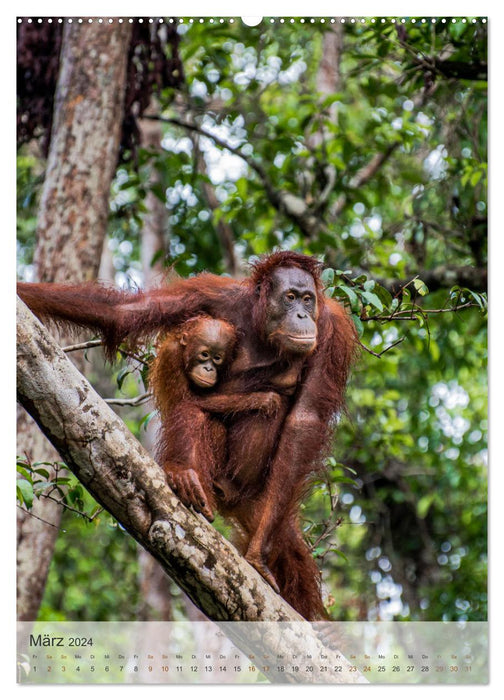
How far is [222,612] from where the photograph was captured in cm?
273

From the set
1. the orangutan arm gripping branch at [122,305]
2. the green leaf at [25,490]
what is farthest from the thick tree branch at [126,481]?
the orangutan arm gripping branch at [122,305]

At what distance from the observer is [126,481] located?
259 cm

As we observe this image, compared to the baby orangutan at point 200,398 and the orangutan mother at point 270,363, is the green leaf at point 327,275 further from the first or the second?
the baby orangutan at point 200,398

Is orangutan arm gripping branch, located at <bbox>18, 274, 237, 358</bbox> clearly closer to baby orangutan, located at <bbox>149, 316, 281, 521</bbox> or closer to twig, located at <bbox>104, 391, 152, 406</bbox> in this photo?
baby orangutan, located at <bbox>149, 316, 281, 521</bbox>

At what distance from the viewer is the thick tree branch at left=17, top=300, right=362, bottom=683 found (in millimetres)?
2549

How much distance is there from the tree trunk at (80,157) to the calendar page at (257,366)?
1 centimetres

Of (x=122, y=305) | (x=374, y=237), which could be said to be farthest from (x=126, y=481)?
(x=374, y=237)

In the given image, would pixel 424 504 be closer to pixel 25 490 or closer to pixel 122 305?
pixel 122 305

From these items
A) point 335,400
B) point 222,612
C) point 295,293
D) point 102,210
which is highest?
point 102,210

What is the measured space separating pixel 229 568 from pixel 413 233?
10.9ft

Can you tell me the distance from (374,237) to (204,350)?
3.14 metres

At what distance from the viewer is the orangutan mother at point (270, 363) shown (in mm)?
3207
